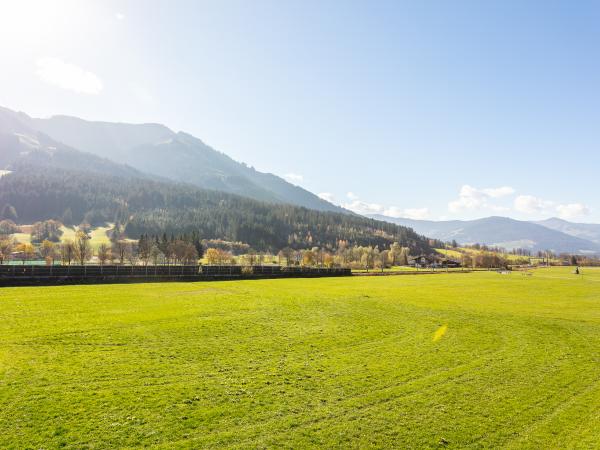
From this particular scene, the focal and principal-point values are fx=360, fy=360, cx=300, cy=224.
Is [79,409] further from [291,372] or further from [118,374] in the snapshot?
[291,372]

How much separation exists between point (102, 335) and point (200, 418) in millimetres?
14299

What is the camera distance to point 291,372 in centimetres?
1927

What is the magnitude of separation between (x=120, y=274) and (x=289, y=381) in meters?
60.4

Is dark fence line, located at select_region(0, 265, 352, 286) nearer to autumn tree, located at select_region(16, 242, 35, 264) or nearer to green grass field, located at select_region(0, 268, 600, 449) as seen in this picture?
green grass field, located at select_region(0, 268, 600, 449)

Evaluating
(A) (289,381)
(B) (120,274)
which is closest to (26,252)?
(B) (120,274)

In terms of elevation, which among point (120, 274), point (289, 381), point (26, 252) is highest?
point (26, 252)

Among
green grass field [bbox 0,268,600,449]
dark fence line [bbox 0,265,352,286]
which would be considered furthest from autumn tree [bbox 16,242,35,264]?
green grass field [bbox 0,268,600,449]

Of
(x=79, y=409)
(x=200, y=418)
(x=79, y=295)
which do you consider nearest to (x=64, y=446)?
(x=79, y=409)

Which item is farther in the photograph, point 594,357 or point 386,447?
point 594,357

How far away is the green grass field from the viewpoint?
522 inches

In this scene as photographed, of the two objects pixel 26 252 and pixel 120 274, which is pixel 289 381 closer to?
pixel 120 274

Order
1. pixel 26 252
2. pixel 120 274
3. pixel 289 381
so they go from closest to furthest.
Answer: pixel 289 381
pixel 120 274
pixel 26 252

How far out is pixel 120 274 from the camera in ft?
224

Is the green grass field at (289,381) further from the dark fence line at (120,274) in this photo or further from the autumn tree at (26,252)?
the autumn tree at (26,252)
